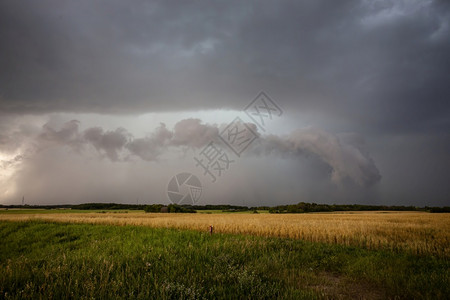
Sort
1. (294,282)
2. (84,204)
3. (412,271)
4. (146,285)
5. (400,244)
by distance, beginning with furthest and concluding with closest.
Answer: (84,204), (400,244), (412,271), (294,282), (146,285)

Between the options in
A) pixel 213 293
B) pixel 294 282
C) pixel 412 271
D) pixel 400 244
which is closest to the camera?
pixel 213 293

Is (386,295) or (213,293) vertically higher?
(213,293)

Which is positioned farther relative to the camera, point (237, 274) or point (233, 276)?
point (237, 274)

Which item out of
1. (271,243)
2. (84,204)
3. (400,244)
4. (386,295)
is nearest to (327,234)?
(400,244)

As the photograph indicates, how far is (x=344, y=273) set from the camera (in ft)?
28.5

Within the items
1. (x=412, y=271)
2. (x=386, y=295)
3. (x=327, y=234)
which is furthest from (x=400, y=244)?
(x=386, y=295)

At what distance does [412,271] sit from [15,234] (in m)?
Answer: 29.0

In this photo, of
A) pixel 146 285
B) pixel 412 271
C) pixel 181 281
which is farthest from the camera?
pixel 412 271

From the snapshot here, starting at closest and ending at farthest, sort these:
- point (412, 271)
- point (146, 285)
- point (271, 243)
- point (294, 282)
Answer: point (146, 285), point (294, 282), point (412, 271), point (271, 243)

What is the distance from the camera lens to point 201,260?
28.9 feet

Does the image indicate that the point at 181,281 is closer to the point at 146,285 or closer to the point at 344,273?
the point at 146,285

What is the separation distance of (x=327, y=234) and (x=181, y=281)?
14194 millimetres

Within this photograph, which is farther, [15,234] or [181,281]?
[15,234]

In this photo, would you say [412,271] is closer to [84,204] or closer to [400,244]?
[400,244]
